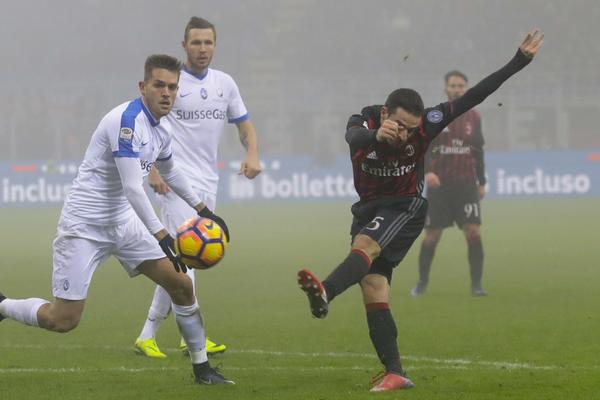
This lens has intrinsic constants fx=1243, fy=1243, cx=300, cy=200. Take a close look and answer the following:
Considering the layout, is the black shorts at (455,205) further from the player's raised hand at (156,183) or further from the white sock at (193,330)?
the white sock at (193,330)

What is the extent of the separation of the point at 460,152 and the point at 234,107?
411 centimetres

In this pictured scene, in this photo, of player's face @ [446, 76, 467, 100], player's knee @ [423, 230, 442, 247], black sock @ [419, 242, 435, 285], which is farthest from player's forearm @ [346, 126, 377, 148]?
player's knee @ [423, 230, 442, 247]

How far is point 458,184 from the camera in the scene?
13008 mm

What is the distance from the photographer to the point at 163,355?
8.74m

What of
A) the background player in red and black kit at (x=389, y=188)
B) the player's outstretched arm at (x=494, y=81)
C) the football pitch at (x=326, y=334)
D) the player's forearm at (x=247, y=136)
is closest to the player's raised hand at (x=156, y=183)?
the player's forearm at (x=247, y=136)

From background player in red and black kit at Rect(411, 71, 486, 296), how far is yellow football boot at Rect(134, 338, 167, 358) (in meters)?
4.72

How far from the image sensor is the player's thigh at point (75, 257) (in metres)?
7.38

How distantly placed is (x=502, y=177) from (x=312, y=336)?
21.6m

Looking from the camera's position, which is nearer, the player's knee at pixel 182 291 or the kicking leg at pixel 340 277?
the kicking leg at pixel 340 277

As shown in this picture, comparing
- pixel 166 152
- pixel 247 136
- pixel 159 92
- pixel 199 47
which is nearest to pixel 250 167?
pixel 247 136

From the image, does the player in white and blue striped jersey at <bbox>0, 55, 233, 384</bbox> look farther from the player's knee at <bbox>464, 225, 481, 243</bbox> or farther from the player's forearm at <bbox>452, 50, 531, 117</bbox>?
the player's knee at <bbox>464, 225, 481, 243</bbox>

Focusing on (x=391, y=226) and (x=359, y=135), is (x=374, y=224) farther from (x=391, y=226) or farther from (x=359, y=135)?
(x=359, y=135)

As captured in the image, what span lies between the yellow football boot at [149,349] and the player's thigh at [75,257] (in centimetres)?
141

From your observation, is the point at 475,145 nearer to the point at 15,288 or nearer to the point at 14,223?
the point at 15,288
